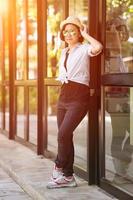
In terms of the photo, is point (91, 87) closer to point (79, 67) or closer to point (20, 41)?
point (79, 67)

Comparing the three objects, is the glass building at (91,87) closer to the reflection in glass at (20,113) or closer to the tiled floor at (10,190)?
the reflection in glass at (20,113)

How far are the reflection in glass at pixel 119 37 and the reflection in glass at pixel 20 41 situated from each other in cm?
390

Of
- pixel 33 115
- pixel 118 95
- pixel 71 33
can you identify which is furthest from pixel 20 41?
pixel 118 95

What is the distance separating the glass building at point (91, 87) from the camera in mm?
5695

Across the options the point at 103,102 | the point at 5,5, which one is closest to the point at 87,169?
the point at 103,102

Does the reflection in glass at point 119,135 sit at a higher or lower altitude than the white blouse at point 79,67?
lower

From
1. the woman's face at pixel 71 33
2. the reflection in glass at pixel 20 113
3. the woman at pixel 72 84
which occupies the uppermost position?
the woman's face at pixel 71 33

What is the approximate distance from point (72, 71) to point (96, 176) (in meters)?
1.18

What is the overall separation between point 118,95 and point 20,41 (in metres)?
4.65

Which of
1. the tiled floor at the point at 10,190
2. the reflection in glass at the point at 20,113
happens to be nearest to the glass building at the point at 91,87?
the reflection in glass at the point at 20,113

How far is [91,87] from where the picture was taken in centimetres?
610

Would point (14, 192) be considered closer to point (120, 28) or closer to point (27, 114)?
point (120, 28)

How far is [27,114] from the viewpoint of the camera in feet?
31.4

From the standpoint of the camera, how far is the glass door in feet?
18.4
